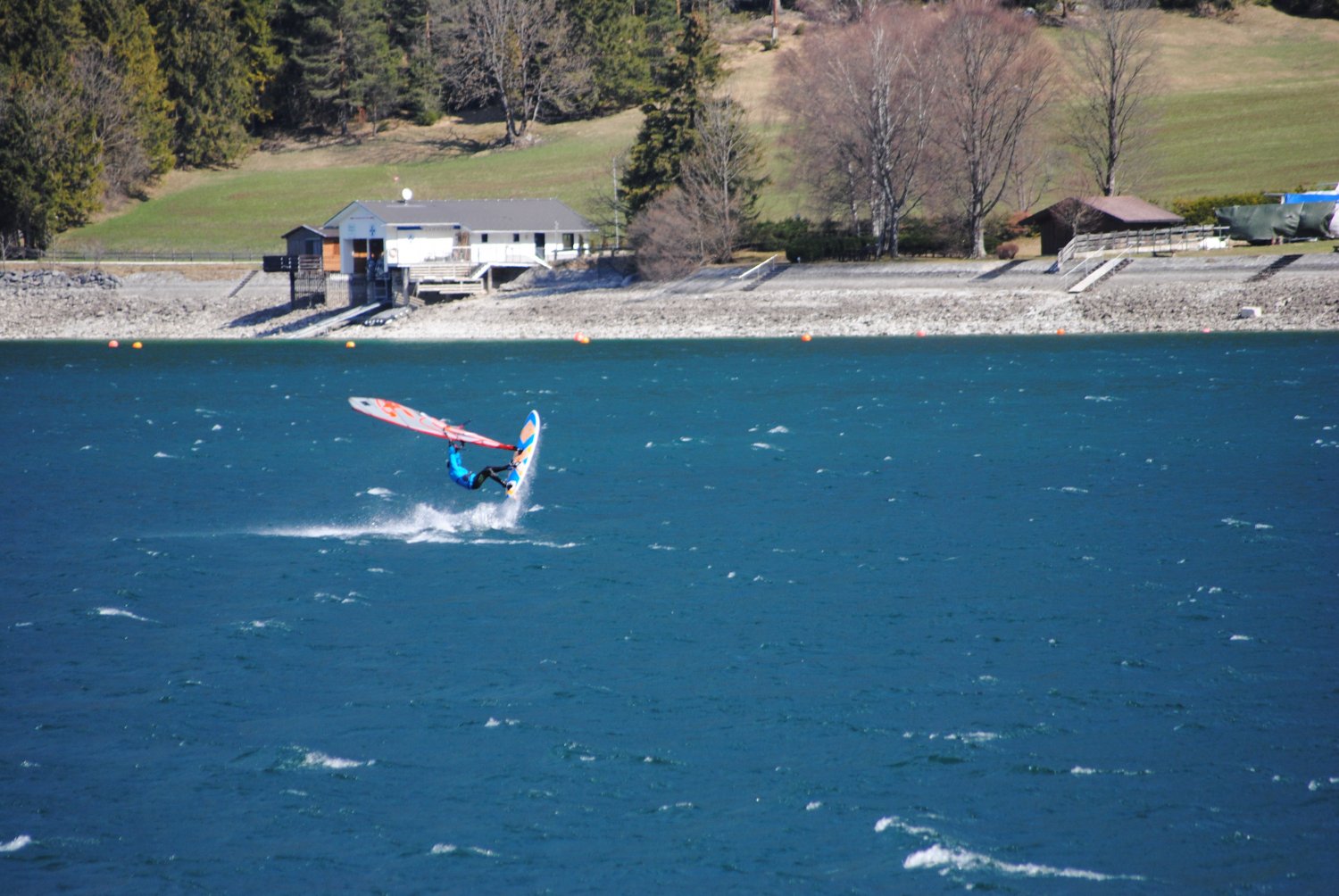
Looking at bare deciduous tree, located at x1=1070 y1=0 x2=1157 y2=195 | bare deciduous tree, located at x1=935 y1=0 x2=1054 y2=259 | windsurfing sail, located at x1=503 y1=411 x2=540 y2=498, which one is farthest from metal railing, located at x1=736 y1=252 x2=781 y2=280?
windsurfing sail, located at x1=503 y1=411 x2=540 y2=498

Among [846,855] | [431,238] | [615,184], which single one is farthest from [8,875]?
[615,184]

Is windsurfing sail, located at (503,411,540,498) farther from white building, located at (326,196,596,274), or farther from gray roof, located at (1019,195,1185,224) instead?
white building, located at (326,196,596,274)

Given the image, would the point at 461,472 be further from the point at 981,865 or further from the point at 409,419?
the point at 981,865

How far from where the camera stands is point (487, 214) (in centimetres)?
9981

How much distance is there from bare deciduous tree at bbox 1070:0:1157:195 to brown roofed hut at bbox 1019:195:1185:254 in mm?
13662

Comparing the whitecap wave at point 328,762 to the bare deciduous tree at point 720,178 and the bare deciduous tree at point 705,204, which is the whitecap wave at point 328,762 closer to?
the bare deciduous tree at point 705,204

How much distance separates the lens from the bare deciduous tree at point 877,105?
274 ft

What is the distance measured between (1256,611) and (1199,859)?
351 inches

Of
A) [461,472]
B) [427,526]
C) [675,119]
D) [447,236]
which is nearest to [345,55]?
[447,236]

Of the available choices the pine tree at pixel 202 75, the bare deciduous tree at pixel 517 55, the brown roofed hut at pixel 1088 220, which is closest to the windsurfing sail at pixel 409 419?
the brown roofed hut at pixel 1088 220

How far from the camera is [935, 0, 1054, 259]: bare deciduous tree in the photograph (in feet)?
269

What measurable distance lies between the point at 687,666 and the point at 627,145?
123926 mm

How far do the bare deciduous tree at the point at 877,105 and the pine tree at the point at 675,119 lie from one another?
27.0ft

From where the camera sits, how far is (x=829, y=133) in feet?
283
